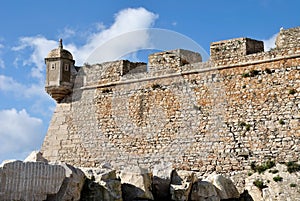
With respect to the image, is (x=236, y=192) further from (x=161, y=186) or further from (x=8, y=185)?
(x=8, y=185)

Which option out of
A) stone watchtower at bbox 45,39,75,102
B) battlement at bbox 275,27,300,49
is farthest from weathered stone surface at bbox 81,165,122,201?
stone watchtower at bbox 45,39,75,102

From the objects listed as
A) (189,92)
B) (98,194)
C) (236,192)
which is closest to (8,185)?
(98,194)

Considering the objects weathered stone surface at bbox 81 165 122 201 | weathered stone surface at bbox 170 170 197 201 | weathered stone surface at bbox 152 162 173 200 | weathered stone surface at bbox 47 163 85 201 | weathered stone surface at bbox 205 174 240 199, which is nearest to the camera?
weathered stone surface at bbox 47 163 85 201

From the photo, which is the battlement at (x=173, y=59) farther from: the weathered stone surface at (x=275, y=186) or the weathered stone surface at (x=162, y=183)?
the weathered stone surface at (x=275, y=186)

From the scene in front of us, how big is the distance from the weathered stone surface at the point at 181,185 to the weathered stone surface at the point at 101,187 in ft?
4.93

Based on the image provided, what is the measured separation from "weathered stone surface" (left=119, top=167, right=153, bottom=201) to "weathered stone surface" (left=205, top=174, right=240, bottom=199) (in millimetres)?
1894

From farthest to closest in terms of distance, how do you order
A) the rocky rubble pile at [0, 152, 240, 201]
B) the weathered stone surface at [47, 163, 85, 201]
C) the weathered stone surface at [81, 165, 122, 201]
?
the weathered stone surface at [81, 165, 122, 201], the weathered stone surface at [47, 163, 85, 201], the rocky rubble pile at [0, 152, 240, 201]

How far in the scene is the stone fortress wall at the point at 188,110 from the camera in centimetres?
1232

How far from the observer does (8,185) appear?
8414mm

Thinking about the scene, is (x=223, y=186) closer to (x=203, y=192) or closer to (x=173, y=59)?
(x=203, y=192)

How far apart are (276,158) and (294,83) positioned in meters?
2.03

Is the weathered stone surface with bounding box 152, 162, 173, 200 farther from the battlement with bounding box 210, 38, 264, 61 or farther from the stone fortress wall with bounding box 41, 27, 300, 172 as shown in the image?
the battlement with bounding box 210, 38, 264, 61

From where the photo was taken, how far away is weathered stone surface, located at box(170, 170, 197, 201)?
10.6 metres

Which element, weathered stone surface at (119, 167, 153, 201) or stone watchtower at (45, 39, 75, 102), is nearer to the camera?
weathered stone surface at (119, 167, 153, 201)
